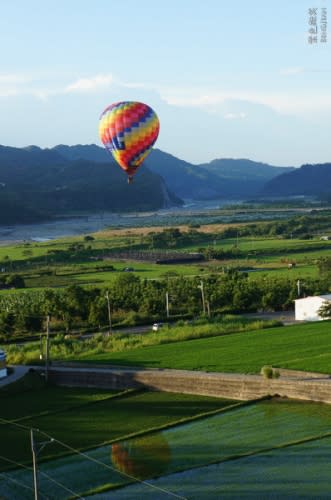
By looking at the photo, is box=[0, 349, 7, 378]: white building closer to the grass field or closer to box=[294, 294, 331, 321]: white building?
box=[294, 294, 331, 321]: white building

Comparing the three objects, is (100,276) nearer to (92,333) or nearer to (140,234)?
(92,333)

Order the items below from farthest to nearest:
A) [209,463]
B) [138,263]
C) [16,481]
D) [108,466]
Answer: [138,263]
[108,466]
[209,463]
[16,481]

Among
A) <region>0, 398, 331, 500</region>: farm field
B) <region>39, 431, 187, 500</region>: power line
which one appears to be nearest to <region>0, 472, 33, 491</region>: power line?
<region>0, 398, 331, 500</region>: farm field

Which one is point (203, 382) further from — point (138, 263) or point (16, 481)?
point (138, 263)

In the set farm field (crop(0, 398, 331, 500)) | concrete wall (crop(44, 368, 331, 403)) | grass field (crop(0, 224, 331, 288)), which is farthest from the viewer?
grass field (crop(0, 224, 331, 288))

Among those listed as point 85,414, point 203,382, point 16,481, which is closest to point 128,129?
point 203,382
